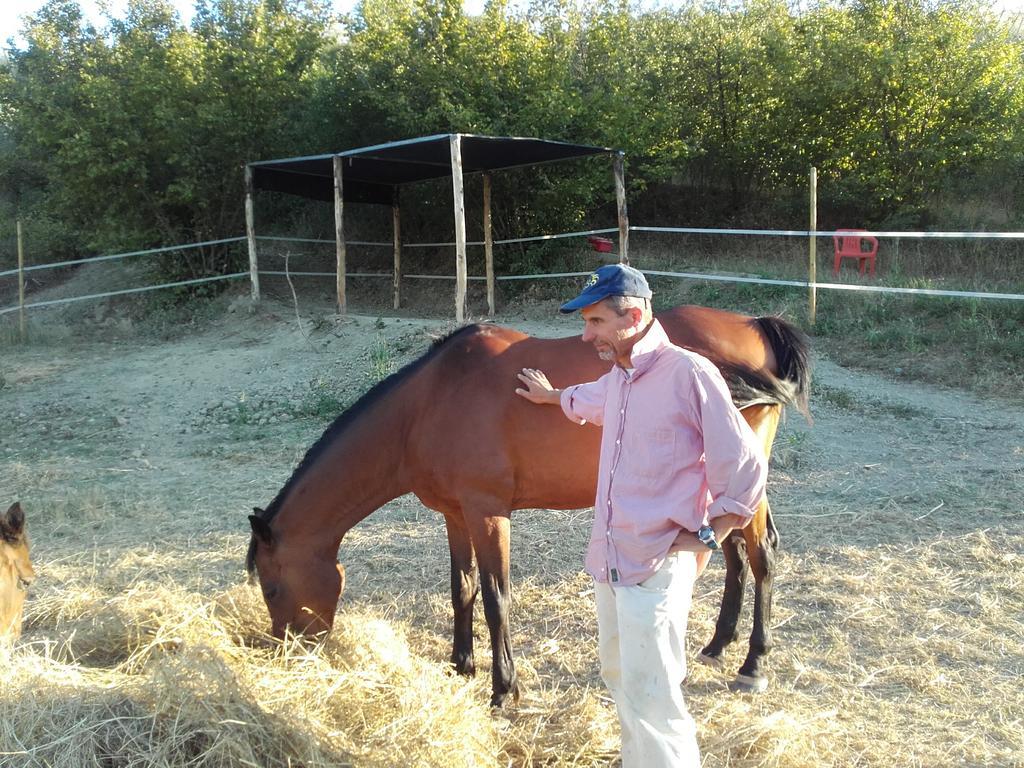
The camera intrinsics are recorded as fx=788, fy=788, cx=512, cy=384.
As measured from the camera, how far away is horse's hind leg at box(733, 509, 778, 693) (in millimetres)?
3236

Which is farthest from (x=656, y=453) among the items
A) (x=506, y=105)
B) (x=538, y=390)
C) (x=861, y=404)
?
(x=506, y=105)

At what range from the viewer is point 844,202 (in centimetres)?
1523

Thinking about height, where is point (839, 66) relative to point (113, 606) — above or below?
above

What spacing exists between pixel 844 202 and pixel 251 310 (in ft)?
36.6

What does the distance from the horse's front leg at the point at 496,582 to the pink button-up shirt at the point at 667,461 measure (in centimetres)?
106

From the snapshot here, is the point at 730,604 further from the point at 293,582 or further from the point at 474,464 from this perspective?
the point at 293,582

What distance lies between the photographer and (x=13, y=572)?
11.2 feet

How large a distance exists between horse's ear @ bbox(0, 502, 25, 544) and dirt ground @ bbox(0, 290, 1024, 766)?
1.42 ft

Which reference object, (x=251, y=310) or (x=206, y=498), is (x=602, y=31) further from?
(x=206, y=498)

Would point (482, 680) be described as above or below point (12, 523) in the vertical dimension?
below

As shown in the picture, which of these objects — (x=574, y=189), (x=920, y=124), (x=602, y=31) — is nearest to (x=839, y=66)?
(x=920, y=124)

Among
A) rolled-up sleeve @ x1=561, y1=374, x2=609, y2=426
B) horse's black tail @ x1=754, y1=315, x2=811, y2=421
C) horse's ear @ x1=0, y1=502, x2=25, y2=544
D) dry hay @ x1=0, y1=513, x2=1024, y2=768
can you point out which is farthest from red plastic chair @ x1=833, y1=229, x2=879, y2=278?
horse's ear @ x1=0, y1=502, x2=25, y2=544

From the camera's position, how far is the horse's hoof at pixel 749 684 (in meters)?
3.19

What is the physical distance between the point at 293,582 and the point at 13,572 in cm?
128
